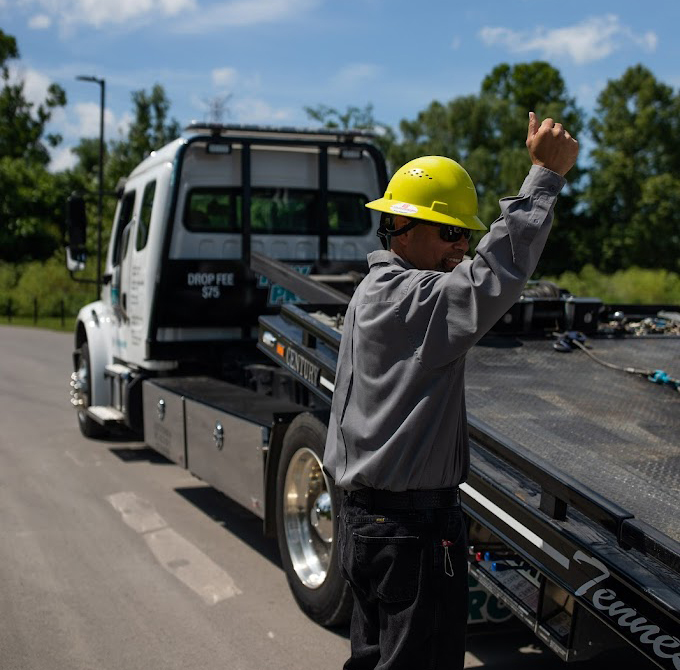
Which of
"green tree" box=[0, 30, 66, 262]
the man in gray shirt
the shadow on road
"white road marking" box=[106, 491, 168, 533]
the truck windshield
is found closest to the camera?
the man in gray shirt

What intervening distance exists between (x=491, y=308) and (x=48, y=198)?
158 feet

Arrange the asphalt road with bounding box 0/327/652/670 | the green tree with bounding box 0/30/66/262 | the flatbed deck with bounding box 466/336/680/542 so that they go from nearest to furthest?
1. the flatbed deck with bounding box 466/336/680/542
2. the asphalt road with bounding box 0/327/652/670
3. the green tree with bounding box 0/30/66/262

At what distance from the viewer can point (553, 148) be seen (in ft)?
8.18

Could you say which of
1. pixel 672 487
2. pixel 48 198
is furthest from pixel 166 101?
pixel 672 487

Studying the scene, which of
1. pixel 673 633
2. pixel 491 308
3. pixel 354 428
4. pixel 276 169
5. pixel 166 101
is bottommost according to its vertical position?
pixel 673 633

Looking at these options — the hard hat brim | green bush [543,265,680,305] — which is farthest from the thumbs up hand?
green bush [543,265,680,305]

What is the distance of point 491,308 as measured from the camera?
247 centimetres

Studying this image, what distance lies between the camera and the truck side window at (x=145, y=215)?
8055mm

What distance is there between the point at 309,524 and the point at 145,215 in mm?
3977

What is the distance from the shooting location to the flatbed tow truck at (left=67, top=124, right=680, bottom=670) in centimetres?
315

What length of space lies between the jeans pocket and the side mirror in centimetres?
681

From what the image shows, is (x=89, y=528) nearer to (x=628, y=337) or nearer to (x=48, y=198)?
(x=628, y=337)

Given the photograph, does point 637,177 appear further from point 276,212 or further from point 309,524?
point 309,524

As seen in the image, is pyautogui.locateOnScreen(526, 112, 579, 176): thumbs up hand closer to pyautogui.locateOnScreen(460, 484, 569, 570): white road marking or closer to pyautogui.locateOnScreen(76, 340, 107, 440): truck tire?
pyautogui.locateOnScreen(460, 484, 569, 570): white road marking
